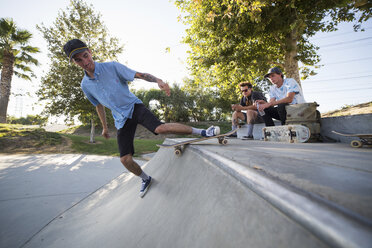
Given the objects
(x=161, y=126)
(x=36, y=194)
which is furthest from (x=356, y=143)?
(x=36, y=194)

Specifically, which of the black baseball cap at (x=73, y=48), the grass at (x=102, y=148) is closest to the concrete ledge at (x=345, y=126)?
the black baseball cap at (x=73, y=48)

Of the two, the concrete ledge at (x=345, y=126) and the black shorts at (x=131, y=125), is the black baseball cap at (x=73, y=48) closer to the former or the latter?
the black shorts at (x=131, y=125)

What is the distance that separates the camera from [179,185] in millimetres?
1609

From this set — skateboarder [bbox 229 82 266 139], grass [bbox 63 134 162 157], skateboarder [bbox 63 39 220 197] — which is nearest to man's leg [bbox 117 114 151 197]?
skateboarder [bbox 63 39 220 197]

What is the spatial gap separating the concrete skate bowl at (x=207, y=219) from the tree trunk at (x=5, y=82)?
61.7 ft

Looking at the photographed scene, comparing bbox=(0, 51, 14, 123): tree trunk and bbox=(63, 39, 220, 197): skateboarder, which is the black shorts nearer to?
bbox=(63, 39, 220, 197): skateboarder

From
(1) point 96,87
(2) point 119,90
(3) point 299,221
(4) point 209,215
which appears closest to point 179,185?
(4) point 209,215

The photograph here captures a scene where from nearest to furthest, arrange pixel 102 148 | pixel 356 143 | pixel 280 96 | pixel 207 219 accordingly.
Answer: pixel 207 219 → pixel 356 143 → pixel 280 96 → pixel 102 148

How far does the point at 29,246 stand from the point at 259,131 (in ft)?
16.5

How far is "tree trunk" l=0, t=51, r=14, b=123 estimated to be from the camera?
46.8 feet

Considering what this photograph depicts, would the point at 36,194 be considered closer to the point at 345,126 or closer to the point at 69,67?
the point at 345,126

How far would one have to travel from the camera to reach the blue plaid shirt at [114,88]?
2.36m

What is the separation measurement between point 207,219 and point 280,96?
414cm

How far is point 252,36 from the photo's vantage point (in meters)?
6.65
